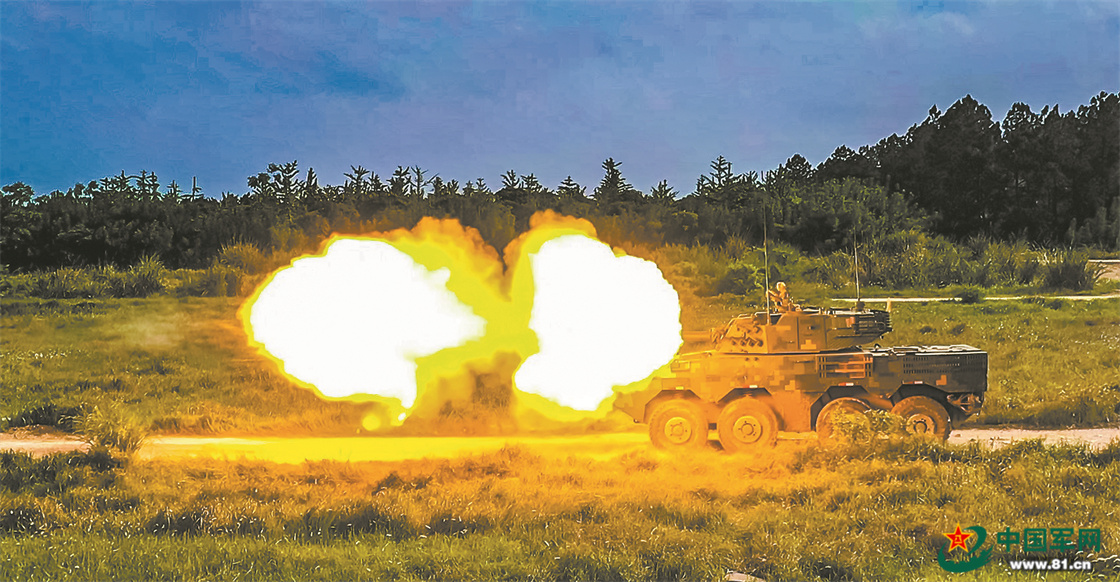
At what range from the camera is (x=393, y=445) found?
1435 centimetres

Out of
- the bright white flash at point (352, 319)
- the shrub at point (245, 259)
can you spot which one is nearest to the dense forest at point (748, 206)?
the shrub at point (245, 259)

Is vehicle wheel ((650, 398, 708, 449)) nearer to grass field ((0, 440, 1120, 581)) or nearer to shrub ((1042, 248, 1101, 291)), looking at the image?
grass field ((0, 440, 1120, 581))

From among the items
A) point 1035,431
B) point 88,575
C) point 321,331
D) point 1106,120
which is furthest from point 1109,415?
point 1106,120

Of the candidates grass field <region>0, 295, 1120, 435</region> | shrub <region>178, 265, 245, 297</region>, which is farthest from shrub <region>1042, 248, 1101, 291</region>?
shrub <region>178, 265, 245, 297</region>

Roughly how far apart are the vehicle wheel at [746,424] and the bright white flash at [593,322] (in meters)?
1.39

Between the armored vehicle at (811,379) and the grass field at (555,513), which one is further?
the armored vehicle at (811,379)

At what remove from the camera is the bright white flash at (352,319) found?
1451 centimetres

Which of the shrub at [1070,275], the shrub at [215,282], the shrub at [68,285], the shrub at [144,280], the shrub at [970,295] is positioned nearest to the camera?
the shrub at [970,295]

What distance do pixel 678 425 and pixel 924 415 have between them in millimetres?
3537

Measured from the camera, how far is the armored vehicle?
12.1 meters

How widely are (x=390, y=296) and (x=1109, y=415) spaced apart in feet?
41.3

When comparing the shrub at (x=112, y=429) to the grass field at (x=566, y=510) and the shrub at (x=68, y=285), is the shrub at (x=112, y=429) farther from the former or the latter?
the shrub at (x=68, y=285)

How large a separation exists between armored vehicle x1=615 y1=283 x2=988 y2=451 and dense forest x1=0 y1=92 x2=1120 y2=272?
993 centimetres

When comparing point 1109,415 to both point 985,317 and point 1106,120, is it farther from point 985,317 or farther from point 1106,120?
point 1106,120
